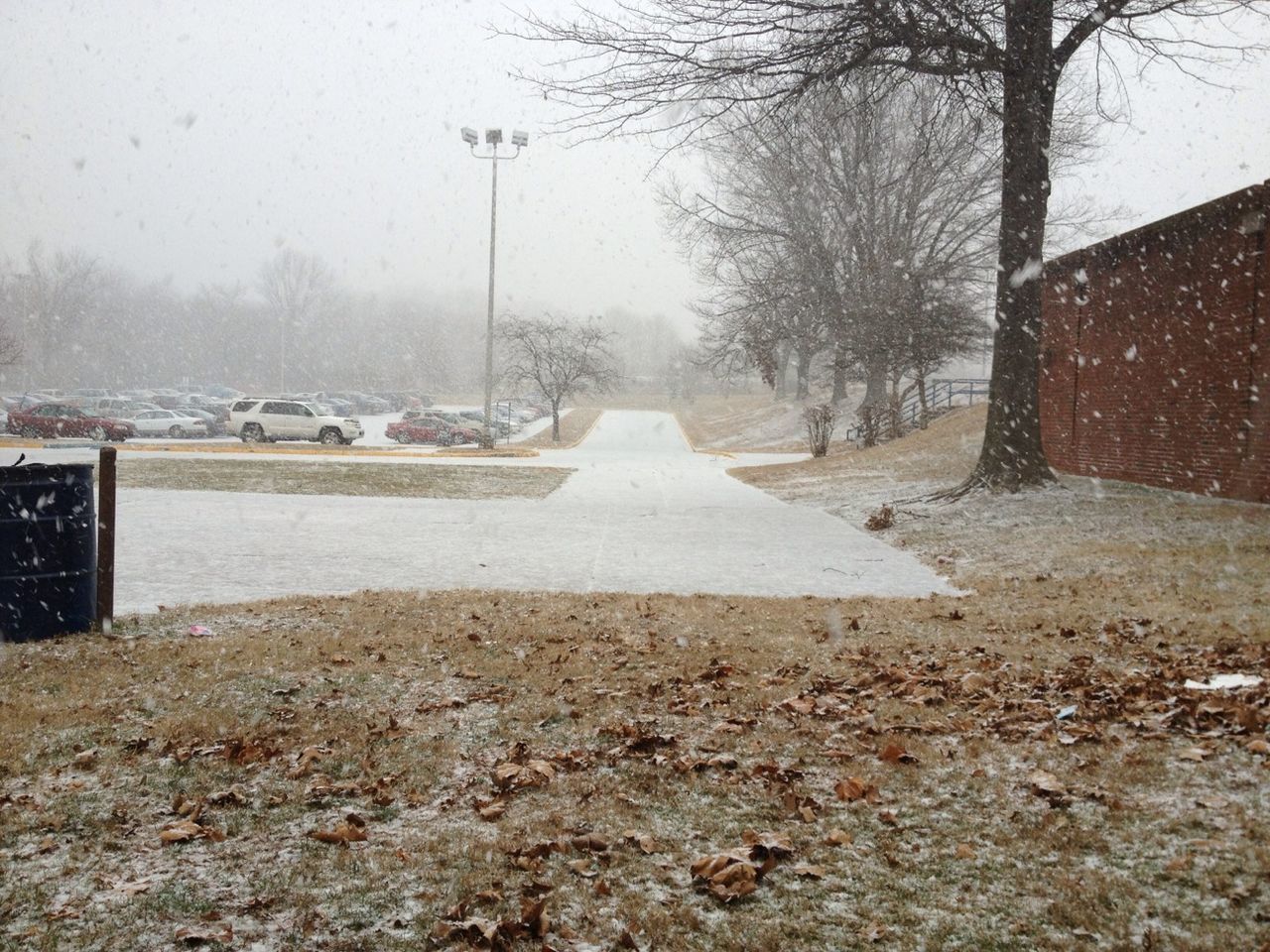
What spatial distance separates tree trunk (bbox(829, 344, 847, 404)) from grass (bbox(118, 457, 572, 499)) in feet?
45.1

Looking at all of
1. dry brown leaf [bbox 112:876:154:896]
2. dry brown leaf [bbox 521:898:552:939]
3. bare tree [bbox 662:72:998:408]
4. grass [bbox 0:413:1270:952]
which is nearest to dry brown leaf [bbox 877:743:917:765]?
grass [bbox 0:413:1270:952]

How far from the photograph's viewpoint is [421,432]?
42156 mm

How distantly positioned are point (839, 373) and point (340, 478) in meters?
27.5

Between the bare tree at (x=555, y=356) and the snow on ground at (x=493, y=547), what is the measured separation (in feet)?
87.8

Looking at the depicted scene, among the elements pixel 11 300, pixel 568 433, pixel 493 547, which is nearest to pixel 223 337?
pixel 11 300

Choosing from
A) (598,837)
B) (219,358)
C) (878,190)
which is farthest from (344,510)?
(219,358)

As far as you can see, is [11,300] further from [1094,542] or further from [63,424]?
[1094,542]

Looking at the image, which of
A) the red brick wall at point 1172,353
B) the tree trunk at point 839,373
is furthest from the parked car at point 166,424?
the red brick wall at point 1172,353

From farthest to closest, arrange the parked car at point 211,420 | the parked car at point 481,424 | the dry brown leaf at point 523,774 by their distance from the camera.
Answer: the parked car at point 481,424
the parked car at point 211,420
the dry brown leaf at point 523,774

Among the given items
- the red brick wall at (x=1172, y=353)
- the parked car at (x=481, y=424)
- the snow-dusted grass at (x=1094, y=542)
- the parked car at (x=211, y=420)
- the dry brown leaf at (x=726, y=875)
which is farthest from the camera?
the parked car at (x=481, y=424)

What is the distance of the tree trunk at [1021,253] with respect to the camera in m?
14.1

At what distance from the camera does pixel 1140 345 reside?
16312 mm

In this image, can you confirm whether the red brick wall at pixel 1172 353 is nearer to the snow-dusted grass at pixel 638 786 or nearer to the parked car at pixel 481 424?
the snow-dusted grass at pixel 638 786

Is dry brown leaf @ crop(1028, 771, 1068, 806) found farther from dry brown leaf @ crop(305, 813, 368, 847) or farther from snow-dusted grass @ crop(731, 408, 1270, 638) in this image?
snow-dusted grass @ crop(731, 408, 1270, 638)
